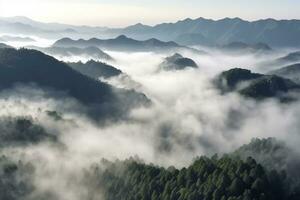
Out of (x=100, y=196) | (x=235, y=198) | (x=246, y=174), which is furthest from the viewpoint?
(x=100, y=196)

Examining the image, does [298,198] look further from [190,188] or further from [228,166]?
[190,188]

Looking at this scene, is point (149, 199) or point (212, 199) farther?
point (149, 199)

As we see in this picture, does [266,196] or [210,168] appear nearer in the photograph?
[266,196]

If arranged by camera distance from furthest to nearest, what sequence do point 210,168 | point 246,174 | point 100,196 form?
point 100,196
point 210,168
point 246,174

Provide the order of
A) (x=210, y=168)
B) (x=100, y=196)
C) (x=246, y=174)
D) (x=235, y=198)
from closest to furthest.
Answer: (x=235, y=198) → (x=246, y=174) → (x=210, y=168) → (x=100, y=196)

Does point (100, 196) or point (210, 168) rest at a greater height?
point (210, 168)

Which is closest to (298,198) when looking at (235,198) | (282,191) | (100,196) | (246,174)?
(282,191)

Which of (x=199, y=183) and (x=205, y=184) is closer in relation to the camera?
(x=205, y=184)

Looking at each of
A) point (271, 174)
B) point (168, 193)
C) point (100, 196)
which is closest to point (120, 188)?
point (100, 196)

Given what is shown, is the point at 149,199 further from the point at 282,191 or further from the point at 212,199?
the point at 282,191
